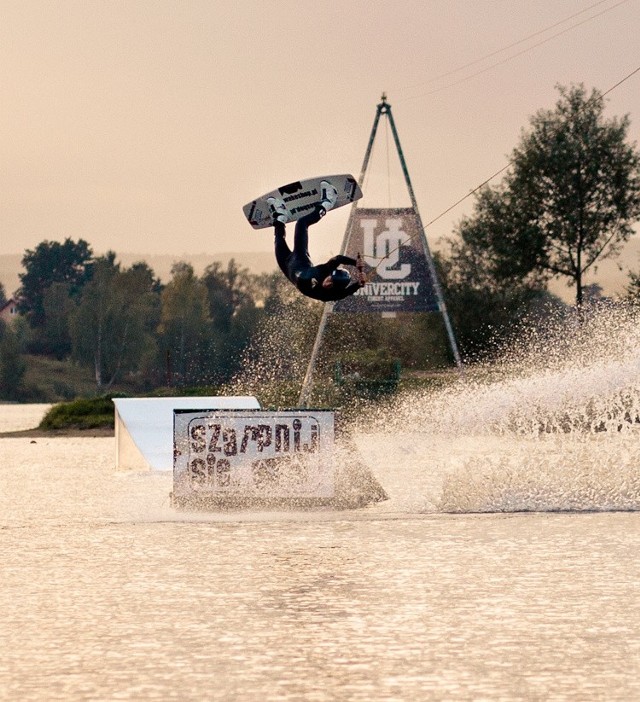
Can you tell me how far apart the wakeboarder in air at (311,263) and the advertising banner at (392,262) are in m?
22.0

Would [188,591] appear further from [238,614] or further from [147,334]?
[147,334]

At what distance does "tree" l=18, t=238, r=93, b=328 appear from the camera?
553 ft

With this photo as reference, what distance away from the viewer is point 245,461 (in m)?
16.3

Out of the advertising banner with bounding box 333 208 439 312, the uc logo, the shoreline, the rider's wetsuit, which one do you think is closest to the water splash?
the advertising banner with bounding box 333 208 439 312

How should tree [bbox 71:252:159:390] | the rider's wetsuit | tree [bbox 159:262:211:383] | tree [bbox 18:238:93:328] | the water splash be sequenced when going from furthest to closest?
tree [bbox 18:238:93:328]
tree [bbox 159:262:211:383]
tree [bbox 71:252:159:390]
the water splash
the rider's wetsuit

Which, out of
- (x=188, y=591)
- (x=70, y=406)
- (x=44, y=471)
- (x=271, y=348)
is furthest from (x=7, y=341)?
(x=188, y=591)

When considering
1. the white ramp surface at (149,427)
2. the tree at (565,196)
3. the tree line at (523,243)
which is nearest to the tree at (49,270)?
the tree line at (523,243)

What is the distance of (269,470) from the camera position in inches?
642

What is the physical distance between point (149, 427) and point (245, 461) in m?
7.63

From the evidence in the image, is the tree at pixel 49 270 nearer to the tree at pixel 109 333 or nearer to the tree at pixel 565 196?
the tree at pixel 109 333

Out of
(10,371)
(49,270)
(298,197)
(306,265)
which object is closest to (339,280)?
(306,265)

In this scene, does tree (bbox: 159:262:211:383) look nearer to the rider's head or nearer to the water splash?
the water splash

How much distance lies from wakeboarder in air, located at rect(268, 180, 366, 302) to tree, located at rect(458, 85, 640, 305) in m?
34.8

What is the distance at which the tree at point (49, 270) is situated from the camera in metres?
169
